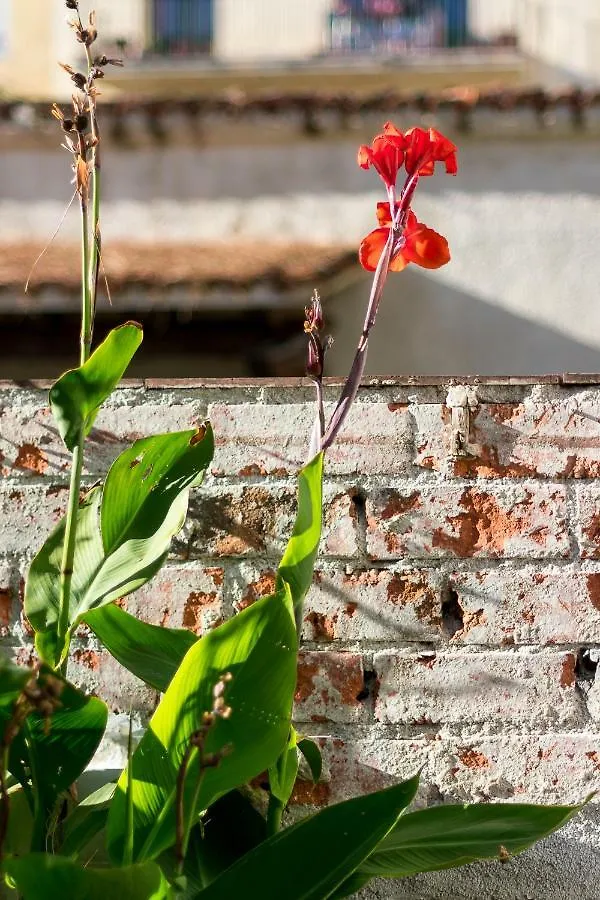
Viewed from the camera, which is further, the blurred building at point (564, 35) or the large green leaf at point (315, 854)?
the blurred building at point (564, 35)

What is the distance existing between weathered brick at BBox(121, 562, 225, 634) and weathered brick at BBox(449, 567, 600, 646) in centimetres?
26

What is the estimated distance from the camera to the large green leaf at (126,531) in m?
0.85

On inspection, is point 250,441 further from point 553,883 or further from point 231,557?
point 553,883

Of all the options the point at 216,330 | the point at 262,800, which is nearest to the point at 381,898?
the point at 262,800

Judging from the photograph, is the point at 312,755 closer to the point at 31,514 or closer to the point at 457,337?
the point at 31,514

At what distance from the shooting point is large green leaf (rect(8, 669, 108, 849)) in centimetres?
77

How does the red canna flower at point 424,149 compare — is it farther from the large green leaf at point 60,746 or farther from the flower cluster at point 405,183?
the large green leaf at point 60,746

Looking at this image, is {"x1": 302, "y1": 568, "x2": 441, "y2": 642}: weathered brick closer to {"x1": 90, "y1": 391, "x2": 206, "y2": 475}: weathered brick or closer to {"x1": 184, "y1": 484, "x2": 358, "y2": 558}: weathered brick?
{"x1": 184, "y1": 484, "x2": 358, "y2": 558}: weathered brick

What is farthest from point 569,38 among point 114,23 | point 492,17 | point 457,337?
point 114,23

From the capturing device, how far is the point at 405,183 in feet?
2.74

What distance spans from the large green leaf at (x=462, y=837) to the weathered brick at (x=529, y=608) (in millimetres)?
208

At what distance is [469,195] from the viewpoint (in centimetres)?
502

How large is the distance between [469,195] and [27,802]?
4.60m

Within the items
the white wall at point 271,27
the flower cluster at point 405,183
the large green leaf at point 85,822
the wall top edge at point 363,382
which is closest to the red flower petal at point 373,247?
the flower cluster at point 405,183
